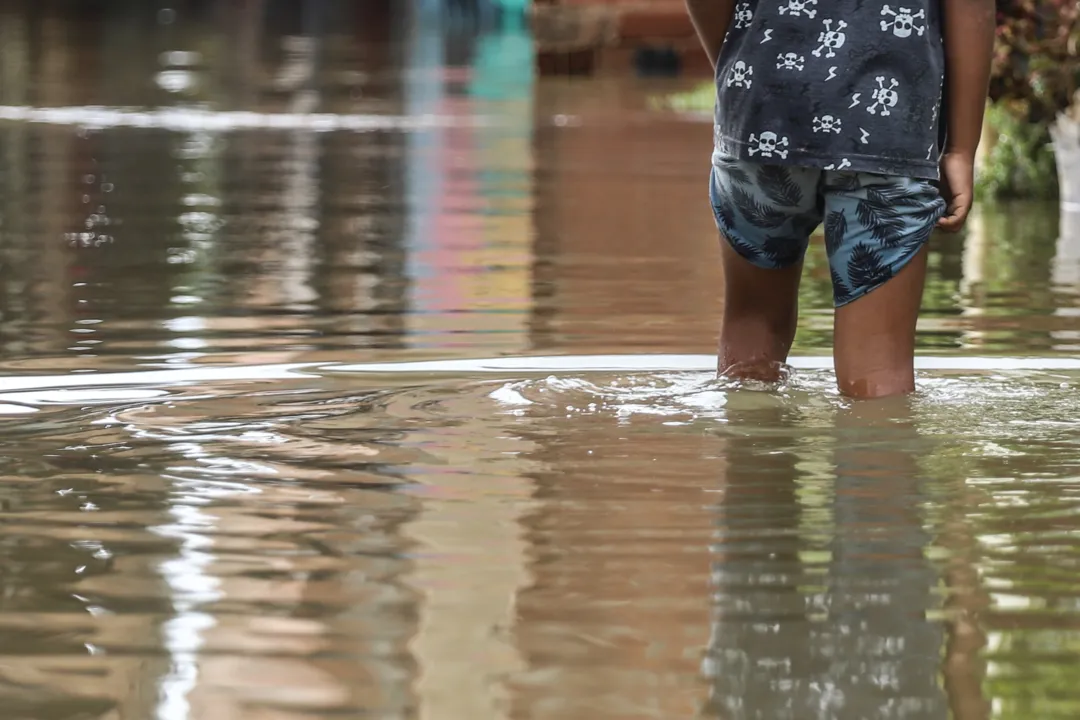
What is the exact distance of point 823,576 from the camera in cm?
284

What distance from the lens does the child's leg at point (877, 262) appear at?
369cm

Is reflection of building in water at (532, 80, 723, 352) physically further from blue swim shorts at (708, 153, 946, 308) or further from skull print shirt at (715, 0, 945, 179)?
skull print shirt at (715, 0, 945, 179)

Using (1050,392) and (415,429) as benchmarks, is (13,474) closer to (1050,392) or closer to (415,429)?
(415,429)

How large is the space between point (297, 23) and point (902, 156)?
32871 millimetres

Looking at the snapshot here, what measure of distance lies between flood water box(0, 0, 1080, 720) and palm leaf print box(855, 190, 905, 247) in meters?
0.34

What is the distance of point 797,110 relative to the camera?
12.0 ft

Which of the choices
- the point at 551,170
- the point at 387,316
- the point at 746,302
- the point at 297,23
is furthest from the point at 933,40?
the point at 297,23

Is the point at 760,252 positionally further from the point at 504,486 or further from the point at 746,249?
the point at 504,486

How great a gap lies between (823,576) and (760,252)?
120cm

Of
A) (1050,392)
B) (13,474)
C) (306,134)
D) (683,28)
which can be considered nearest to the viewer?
(13,474)

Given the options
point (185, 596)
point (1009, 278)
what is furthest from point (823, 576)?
point (1009, 278)

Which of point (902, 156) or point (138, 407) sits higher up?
point (902, 156)

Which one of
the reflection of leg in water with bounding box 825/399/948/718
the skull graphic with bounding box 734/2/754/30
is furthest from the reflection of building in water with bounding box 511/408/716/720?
the skull graphic with bounding box 734/2/754/30

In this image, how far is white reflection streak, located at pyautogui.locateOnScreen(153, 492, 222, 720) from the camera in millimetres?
2330
